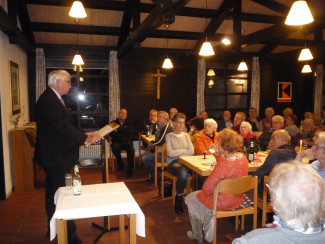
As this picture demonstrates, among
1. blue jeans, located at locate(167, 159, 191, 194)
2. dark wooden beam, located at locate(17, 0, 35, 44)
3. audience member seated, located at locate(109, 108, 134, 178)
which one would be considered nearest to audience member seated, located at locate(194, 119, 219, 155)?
blue jeans, located at locate(167, 159, 191, 194)

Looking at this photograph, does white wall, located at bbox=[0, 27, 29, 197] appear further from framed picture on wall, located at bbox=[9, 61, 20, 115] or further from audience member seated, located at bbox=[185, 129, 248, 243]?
audience member seated, located at bbox=[185, 129, 248, 243]

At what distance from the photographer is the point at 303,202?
1187mm

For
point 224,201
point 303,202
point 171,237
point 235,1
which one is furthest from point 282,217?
point 235,1

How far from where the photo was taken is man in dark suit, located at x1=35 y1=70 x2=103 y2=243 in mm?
2738

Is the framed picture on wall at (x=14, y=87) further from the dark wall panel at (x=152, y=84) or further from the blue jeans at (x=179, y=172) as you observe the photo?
the blue jeans at (x=179, y=172)

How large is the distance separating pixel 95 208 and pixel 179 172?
2104 mm

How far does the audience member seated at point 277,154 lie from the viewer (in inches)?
117

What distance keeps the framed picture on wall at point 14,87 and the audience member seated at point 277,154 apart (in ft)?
14.1

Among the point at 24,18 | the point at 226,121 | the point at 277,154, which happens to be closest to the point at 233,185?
the point at 277,154

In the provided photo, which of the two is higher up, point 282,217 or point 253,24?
point 253,24

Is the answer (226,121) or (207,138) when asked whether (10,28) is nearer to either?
(207,138)

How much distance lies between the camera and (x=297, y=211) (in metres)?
1.19

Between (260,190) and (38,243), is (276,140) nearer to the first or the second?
(260,190)

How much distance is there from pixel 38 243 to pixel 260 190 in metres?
2.48
